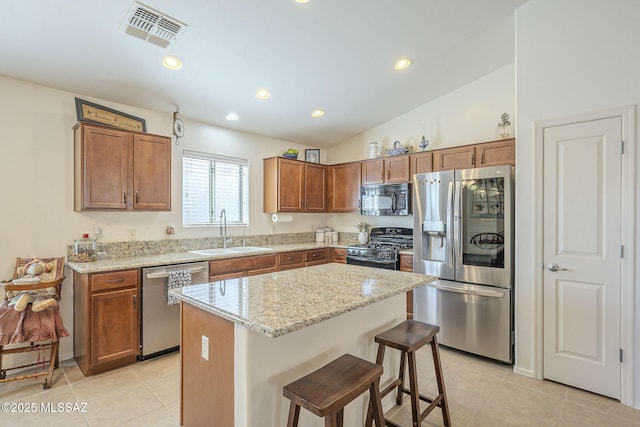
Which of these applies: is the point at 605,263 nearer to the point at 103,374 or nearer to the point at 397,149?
the point at 397,149

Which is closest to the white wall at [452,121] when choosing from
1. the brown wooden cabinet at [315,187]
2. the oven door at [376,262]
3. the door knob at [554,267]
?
the brown wooden cabinet at [315,187]

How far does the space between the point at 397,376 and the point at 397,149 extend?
298 cm

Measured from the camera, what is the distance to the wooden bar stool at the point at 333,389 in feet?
4.21

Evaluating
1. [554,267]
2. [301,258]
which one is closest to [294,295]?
[554,267]

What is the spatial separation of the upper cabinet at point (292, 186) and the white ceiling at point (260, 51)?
0.86m

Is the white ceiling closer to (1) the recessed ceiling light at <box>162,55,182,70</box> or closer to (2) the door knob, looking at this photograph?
(1) the recessed ceiling light at <box>162,55,182,70</box>

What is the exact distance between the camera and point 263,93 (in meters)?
3.55

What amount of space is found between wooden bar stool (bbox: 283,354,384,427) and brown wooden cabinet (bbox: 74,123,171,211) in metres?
2.62

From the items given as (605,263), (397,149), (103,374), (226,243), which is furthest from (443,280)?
(103,374)

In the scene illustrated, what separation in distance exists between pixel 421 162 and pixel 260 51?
241 centimetres

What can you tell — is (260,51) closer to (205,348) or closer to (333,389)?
(205,348)

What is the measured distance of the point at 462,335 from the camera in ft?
10.6

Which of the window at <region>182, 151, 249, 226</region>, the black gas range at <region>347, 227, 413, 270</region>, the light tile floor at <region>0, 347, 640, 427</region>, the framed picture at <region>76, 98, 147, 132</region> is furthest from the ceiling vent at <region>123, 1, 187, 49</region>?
the black gas range at <region>347, 227, 413, 270</region>

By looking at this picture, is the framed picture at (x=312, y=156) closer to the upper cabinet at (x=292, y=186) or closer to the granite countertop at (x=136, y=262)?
the upper cabinet at (x=292, y=186)
